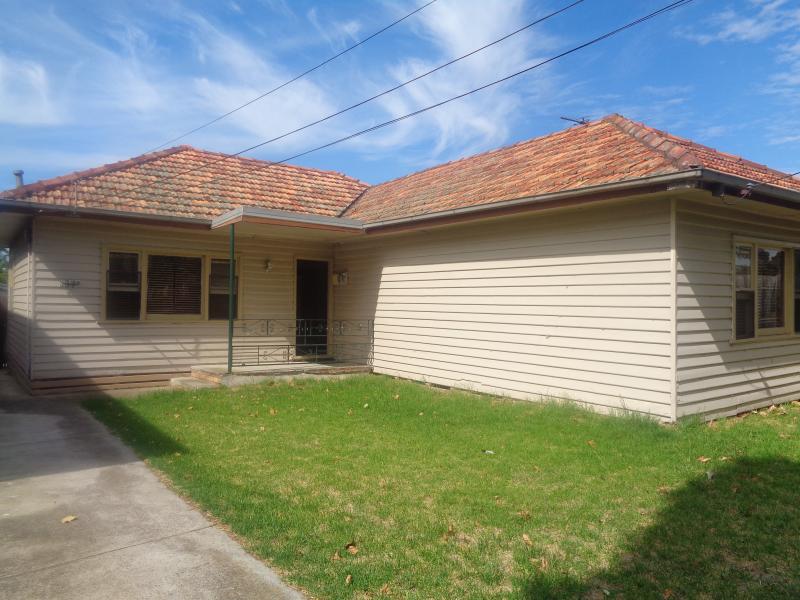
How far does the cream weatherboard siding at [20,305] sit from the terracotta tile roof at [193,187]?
49.5 inches

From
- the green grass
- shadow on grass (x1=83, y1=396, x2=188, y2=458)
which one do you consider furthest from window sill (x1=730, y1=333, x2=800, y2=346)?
shadow on grass (x1=83, y1=396, x2=188, y2=458)

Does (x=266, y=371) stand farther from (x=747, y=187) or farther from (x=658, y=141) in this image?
(x=747, y=187)

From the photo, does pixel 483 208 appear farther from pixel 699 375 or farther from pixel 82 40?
pixel 82 40

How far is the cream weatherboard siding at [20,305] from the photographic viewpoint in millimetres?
10422

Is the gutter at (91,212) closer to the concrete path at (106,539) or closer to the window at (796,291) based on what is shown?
the concrete path at (106,539)

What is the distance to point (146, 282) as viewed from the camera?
35.6ft

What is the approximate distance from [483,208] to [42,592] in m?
6.98

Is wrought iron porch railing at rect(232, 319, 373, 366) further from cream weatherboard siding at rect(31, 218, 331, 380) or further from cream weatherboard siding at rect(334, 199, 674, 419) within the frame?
cream weatherboard siding at rect(334, 199, 674, 419)

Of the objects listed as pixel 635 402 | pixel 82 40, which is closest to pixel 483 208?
pixel 635 402

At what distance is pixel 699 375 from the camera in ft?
23.7

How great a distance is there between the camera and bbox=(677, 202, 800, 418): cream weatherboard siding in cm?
707

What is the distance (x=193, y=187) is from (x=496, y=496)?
31.9 feet

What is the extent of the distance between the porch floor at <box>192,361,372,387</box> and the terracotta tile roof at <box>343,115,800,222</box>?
306 cm

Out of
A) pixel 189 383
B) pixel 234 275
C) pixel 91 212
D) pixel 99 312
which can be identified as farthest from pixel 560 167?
pixel 99 312
